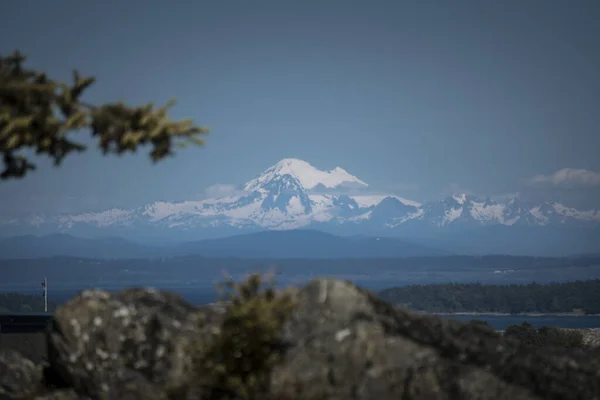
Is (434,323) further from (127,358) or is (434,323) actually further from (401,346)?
(127,358)

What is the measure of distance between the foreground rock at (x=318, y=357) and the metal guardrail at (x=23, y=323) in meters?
22.2

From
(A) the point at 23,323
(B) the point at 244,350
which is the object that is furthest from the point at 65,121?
(A) the point at 23,323

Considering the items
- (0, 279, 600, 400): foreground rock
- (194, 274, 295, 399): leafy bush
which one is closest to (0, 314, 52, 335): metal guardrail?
(0, 279, 600, 400): foreground rock

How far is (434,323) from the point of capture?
1530cm

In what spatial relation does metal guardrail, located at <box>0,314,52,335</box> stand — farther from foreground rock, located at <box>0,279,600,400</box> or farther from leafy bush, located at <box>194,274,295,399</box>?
leafy bush, located at <box>194,274,295,399</box>

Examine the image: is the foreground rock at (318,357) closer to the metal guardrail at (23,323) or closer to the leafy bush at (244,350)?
the leafy bush at (244,350)

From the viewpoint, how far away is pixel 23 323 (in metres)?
41.5

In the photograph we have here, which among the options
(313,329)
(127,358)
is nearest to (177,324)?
(127,358)

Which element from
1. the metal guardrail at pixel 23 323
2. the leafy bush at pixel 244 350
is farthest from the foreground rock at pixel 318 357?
the metal guardrail at pixel 23 323

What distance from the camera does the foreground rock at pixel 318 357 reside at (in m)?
13.1

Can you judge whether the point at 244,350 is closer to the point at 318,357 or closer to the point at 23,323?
the point at 318,357

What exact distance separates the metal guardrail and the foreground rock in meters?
22.2

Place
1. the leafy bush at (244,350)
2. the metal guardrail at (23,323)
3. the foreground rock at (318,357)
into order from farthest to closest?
the metal guardrail at (23,323), the leafy bush at (244,350), the foreground rock at (318,357)

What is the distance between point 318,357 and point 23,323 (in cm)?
3119
